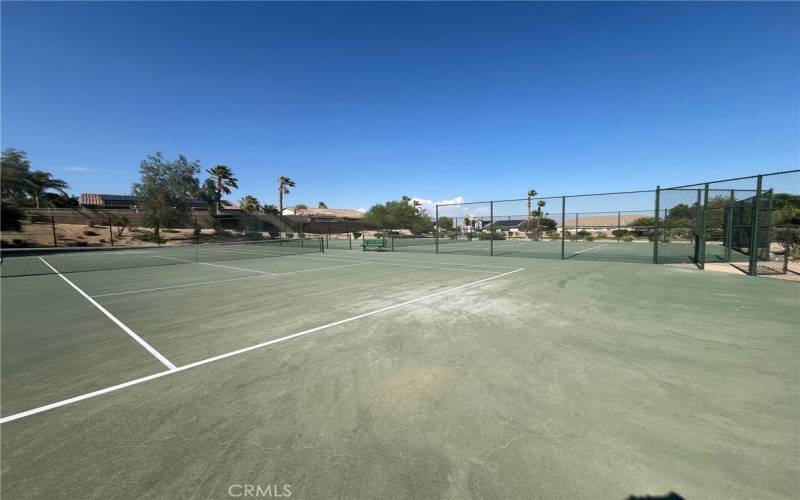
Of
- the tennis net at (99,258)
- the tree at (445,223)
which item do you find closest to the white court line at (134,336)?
the tennis net at (99,258)

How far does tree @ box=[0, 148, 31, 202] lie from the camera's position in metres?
29.2

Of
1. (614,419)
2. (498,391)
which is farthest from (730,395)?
(498,391)

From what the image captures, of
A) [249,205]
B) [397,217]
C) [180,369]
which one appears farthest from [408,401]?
[249,205]

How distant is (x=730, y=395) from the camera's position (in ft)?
9.94

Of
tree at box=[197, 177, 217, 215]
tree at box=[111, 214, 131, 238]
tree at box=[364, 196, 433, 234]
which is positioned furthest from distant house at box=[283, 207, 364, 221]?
tree at box=[111, 214, 131, 238]

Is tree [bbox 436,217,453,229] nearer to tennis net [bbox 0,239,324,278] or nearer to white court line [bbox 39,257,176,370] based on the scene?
tennis net [bbox 0,239,324,278]

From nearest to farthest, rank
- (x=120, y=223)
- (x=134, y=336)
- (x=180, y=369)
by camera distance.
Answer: (x=180, y=369)
(x=134, y=336)
(x=120, y=223)

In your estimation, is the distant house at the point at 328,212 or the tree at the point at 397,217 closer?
the tree at the point at 397,217

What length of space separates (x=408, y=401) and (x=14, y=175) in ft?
151

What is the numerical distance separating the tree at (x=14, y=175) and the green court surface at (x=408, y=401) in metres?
37.3

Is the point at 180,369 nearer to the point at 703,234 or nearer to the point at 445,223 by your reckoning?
the point at 703,234

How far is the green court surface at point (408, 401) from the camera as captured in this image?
2078 mm

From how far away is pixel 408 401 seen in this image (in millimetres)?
3018

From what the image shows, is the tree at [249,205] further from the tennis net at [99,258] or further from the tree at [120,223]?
the tennis net at [99,258]
